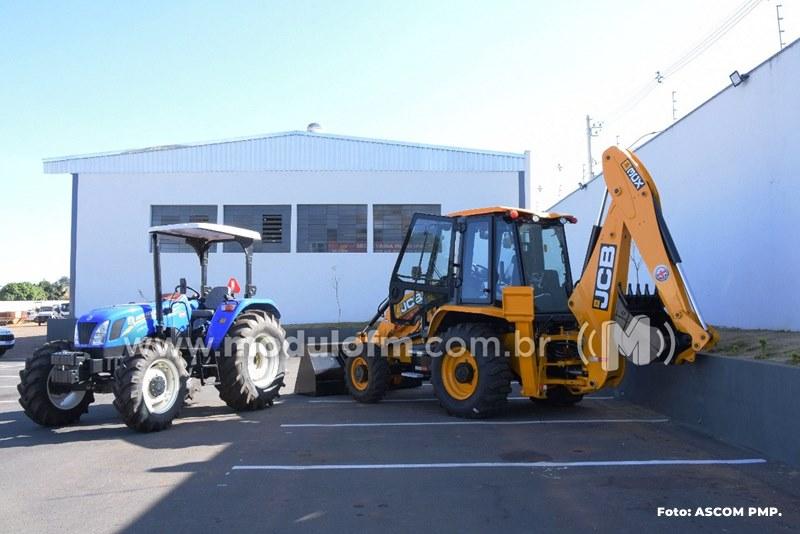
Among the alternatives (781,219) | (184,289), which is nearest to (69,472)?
(184,289)

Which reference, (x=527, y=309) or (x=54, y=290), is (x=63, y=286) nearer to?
(x=54, y=290)

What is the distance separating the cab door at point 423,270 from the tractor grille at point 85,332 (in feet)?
13.9

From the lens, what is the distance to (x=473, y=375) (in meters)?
8.95

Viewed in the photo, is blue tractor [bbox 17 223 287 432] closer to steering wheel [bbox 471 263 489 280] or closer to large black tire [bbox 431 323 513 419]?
large black tire [bbox 431 323 513 419]

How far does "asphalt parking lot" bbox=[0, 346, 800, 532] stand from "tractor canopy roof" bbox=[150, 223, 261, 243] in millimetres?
2592

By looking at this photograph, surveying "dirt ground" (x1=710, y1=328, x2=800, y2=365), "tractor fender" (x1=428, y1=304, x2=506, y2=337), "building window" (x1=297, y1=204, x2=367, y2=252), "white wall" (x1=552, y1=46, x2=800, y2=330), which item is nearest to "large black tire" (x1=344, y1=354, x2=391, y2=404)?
"tractor fender" (x1=428, y1=304, x2=506, y2=337)

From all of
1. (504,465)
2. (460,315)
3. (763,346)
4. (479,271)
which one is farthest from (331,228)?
(504,465)

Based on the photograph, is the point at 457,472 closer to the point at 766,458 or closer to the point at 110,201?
the point at 766,458

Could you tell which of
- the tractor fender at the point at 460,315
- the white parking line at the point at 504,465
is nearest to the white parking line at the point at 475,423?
the tractor fender at the point at 460,315

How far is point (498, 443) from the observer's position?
7383mm

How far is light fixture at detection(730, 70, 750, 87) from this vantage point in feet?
36.0

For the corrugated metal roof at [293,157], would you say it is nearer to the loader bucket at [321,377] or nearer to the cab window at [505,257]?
the loader bucket at [321,377]

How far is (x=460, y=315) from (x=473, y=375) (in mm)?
953

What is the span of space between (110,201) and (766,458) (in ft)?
80.2
